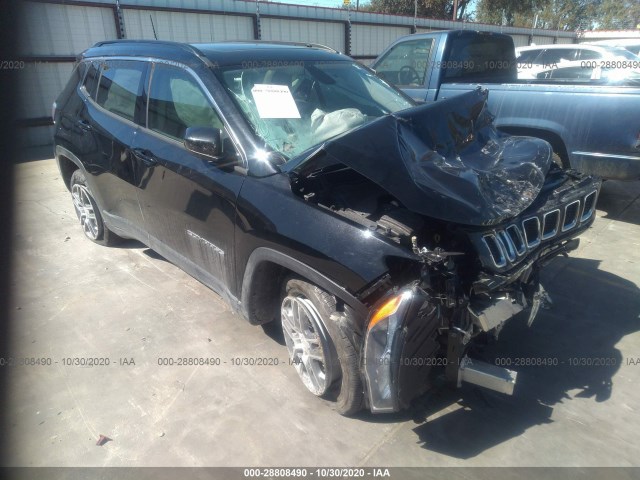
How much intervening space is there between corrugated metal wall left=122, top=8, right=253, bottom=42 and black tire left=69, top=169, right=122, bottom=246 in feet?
20.6

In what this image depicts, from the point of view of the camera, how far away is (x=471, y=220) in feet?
7.75

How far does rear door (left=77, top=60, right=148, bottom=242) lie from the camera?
387 cm

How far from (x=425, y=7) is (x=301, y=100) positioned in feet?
111

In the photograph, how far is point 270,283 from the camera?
301cm

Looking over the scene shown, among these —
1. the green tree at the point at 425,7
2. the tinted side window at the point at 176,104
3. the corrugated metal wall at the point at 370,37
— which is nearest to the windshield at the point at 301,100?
the tinted side window at the point at 176,104

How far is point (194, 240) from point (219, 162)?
69 centimetres

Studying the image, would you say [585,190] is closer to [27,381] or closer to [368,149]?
[368,149]

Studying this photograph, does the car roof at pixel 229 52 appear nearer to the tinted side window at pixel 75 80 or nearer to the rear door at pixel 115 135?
the rear door at pixel 115 135

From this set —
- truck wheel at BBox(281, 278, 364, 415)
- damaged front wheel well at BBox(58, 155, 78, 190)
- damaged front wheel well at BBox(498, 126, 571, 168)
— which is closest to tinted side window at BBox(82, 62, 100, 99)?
damaged front wheel well at BBox(58, 155, 78, 190)

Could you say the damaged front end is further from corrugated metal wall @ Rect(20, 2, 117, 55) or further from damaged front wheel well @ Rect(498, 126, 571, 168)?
corrugated metal wall @ Rect(20, 2, 117, 55)

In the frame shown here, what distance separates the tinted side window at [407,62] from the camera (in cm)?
645

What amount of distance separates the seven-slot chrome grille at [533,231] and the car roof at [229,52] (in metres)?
2.08

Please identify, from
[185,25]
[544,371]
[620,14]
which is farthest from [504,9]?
[544,371]

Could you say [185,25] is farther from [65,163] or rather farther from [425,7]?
[425,7]
